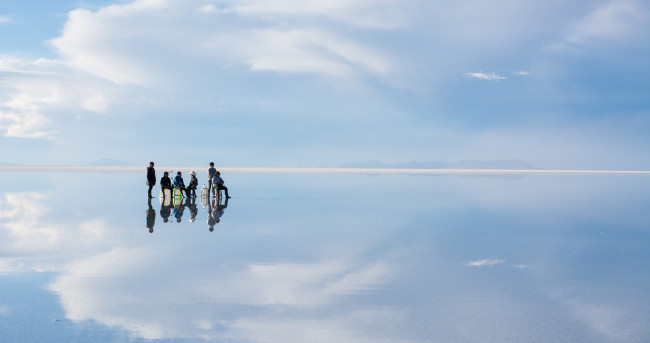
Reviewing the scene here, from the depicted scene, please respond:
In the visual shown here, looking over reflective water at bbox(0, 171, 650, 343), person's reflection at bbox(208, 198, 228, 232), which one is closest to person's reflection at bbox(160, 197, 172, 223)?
reflective water at bbox(0, 171, 650, 343)

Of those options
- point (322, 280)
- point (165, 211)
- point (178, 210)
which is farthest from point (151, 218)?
point (322, 280)

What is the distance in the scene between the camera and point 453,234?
15.8 meters

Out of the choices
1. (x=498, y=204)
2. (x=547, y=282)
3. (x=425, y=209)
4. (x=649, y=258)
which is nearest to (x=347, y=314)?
(x=547, y=282)

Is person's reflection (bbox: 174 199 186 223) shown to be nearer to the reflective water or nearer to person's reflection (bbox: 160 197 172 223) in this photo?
person's reflection (bbox: 160 197 172 223)

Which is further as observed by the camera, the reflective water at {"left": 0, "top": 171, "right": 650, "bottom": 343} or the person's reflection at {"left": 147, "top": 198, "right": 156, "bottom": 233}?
the person's reflection at {"left": 147, "top": 198, "right": 156, "bottom": 233}

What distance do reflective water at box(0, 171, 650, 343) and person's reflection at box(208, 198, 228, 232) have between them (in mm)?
254

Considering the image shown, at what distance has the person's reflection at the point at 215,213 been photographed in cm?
1814

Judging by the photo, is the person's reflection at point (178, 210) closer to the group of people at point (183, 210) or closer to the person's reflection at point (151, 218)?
the group of people at point (183, 210)

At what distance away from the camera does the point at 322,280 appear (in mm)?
9648

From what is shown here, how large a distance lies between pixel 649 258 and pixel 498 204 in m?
14.5

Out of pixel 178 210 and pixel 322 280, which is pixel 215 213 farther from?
pixel 322 280

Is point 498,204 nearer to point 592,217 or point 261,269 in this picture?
point 592,217

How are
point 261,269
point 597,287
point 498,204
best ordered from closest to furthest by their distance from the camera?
point 597,287 → point 261,269 → point 498,204

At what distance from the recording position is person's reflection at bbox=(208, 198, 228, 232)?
18.1 meters
